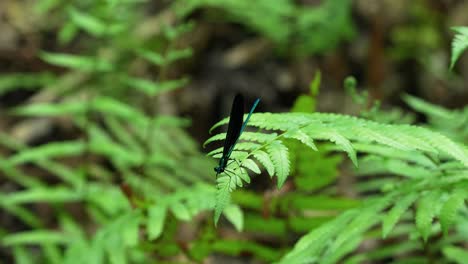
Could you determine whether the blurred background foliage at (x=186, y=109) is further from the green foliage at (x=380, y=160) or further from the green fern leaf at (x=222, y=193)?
the green fern leaf at (x=222, y=193)

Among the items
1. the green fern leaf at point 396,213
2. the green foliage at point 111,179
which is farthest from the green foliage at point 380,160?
Result: the green foliage at point 111,179

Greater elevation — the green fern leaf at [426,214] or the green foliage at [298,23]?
the green foliage at [298,23]

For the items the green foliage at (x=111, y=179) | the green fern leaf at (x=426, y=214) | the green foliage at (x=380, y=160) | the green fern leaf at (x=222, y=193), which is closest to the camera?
the green fern leaf at (x=222, y=193)

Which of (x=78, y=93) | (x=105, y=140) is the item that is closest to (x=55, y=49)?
(x=78, y=93)

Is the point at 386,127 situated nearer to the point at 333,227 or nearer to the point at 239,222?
the point at 333,227

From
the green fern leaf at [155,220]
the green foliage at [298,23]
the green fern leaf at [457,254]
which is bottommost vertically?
the green fern leaf at [457,254]
